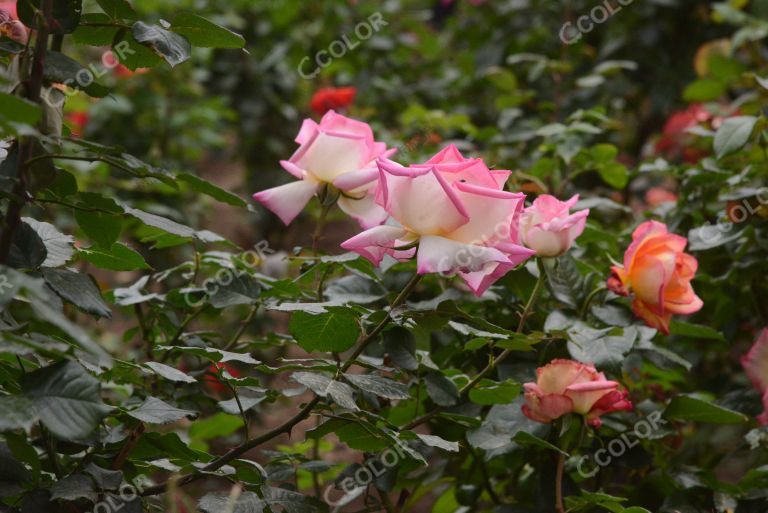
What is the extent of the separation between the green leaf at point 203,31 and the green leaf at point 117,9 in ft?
0.13

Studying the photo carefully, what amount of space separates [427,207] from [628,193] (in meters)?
1.73

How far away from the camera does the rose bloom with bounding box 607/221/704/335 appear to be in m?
0.99

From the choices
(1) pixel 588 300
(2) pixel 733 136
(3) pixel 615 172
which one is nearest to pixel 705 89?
(3) pixel 615 172

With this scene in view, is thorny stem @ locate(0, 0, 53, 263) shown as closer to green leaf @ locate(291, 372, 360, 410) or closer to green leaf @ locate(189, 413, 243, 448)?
green leaf @ locate(291, 372, 360, 410)

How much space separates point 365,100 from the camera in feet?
9.36

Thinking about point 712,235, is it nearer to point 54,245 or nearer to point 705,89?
point 54,245

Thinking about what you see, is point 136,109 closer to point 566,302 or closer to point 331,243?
point 331,243

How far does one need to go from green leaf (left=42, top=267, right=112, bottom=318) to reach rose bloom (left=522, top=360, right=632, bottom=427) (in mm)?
455

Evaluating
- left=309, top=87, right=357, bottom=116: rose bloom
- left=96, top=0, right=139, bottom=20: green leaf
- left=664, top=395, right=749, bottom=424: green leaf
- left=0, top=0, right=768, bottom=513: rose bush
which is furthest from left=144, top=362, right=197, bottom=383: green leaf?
left=309, top=87, right=357, bottom=116: rose bloom

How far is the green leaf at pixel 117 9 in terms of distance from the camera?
785 mm

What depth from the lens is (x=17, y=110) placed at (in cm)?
58

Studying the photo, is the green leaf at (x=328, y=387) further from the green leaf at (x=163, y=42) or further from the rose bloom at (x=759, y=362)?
the rose bloom at (x=759, y=362)

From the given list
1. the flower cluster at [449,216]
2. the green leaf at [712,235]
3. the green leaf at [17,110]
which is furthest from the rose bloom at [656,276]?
the green leaf at [17,110]

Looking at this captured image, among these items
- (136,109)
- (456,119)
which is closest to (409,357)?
(456,119)
